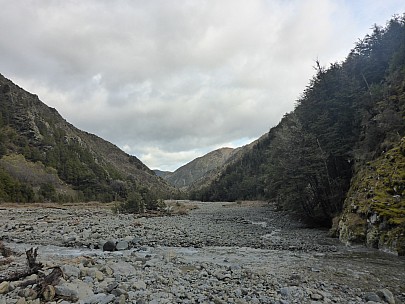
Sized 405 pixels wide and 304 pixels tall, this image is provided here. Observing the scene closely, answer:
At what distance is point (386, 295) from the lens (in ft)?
28.4

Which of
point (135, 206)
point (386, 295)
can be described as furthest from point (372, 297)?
point (135, 206)

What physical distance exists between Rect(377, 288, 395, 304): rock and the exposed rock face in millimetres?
5854

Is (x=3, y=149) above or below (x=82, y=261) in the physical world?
above

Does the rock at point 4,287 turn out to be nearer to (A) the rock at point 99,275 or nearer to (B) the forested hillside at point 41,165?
(A) the rock at point 99,275

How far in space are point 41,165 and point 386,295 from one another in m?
99.1

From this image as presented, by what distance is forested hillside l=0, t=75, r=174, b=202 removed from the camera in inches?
2916

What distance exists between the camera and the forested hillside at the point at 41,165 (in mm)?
74062

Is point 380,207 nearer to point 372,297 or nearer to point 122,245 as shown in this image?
point 372,297

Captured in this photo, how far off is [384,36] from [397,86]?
1517 centimetres

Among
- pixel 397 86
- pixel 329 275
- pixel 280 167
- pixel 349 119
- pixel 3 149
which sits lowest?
pixel 329 275

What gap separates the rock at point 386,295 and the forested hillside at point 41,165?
60.2 meters

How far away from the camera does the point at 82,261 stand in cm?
1099

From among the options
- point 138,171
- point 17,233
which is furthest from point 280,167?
point 138,171

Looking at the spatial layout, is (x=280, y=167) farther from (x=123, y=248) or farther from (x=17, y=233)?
(x=17, y=233)
